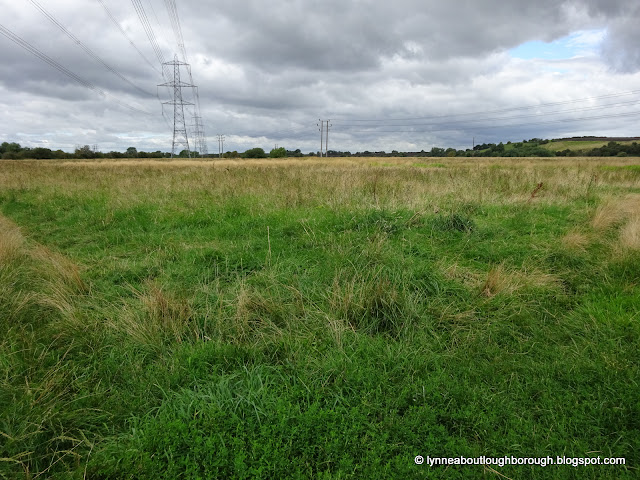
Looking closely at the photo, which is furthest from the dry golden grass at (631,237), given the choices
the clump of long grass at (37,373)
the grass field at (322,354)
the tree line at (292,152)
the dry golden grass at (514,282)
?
the tree line at (292,152)

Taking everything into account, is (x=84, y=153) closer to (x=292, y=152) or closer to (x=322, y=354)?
(x=292, y=152)

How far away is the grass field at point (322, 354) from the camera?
2088 millimetres

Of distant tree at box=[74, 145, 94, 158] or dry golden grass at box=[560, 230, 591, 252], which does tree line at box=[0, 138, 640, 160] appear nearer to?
distant tree at box=[74, 145, 94, 158]

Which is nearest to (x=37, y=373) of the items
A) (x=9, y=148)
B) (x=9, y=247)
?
(x=9, y=247)

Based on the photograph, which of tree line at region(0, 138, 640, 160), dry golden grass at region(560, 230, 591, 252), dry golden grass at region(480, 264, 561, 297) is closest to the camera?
dry golden grass at region(480, 264, 561, 297)

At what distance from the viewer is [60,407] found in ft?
7.70

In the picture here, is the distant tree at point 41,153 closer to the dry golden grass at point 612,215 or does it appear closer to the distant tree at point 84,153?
the distant tree at point 84,153

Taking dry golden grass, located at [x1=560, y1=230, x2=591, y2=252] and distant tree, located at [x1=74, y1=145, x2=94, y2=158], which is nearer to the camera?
dry golden grass, located at [x1=560, y1=230, x2=591, y2=252]

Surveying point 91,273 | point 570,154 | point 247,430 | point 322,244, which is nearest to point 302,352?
point 247,430

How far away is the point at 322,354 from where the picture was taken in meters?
2.98

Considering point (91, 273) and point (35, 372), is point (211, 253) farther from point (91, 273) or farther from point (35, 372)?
point (35, 372)

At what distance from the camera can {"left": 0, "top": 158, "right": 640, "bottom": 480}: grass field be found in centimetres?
209

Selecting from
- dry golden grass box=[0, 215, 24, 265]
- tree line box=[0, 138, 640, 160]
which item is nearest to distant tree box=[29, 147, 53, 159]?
tree line box=[0, 138, 640, 160]

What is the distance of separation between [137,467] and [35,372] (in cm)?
141
